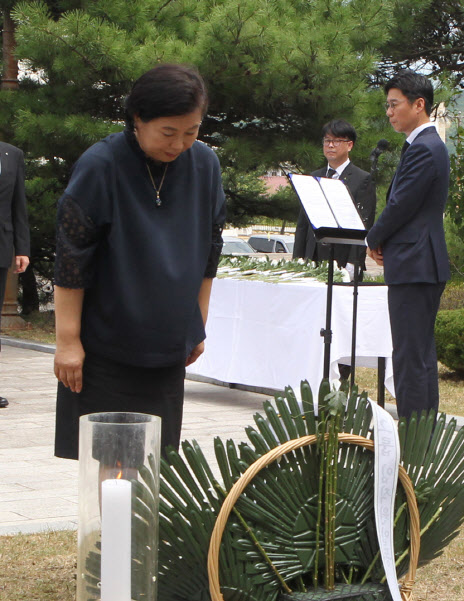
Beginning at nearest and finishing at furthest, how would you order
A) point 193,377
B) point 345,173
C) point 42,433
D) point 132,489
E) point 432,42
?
point 132,489
point 42,433
point 345,173
point 193,377
point 432,42

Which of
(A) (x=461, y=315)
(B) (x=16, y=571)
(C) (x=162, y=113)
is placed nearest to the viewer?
(C) (x=162, y=113)

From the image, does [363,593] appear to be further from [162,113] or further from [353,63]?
[353,63]

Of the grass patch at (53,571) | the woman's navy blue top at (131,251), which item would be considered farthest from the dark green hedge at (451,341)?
the woman's navy blue top at (131,251)

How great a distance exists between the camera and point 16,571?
3553 millimetres

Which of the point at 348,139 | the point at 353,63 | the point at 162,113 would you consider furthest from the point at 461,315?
the point at 162,113

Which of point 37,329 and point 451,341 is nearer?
point 451,341

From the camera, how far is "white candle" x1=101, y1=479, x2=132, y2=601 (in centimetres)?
203

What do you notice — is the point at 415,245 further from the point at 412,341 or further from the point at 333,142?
the point at 333,142

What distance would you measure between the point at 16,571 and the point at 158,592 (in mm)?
1113

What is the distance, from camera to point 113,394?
3035 millimetres


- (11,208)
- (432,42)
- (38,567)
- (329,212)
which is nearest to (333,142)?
(329,212)

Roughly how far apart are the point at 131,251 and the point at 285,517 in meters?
0.88

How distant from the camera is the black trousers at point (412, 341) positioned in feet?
16.0

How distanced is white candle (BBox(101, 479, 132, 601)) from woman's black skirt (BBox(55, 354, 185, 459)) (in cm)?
95
